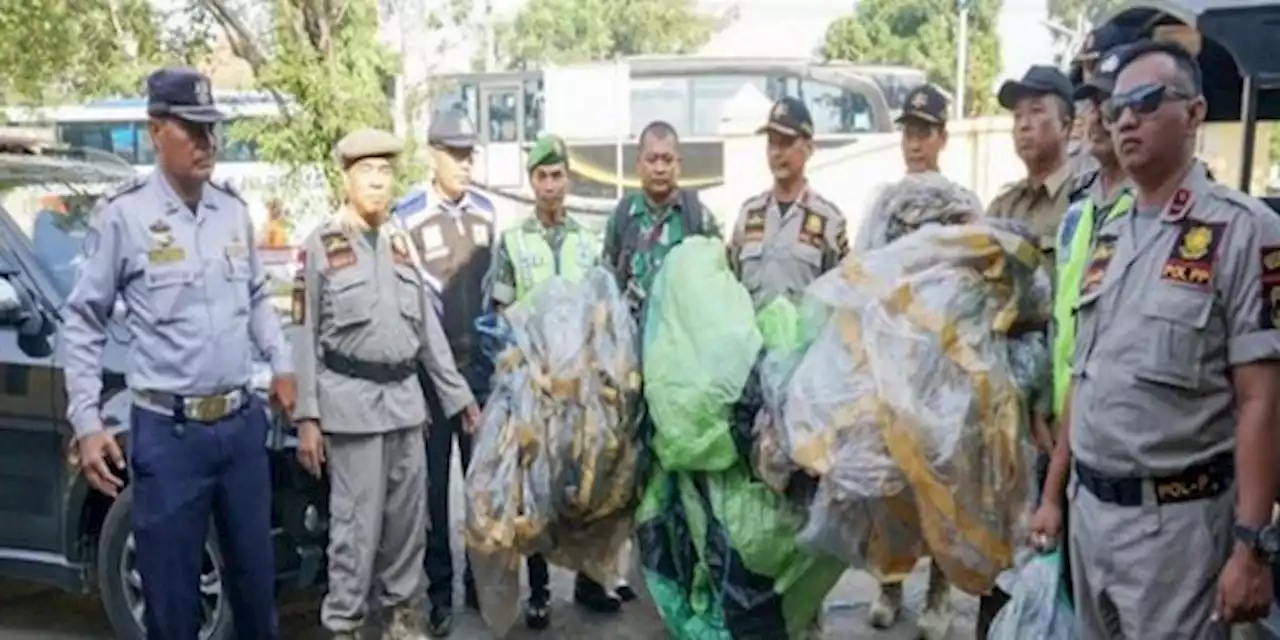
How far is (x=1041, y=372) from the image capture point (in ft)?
11.0

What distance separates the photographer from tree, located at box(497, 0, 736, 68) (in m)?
43.9

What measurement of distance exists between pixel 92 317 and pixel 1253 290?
9.61 ft

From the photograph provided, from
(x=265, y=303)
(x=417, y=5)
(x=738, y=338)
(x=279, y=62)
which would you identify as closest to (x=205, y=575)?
(x=265, y=303)

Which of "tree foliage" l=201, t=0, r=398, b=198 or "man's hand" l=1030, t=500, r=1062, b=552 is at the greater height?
"tree foliage" l=201, t=0, r=398, b=198

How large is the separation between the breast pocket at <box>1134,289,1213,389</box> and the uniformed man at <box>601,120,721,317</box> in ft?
7.23

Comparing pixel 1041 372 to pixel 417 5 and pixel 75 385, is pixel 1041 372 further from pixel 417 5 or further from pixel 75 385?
pixel 417 5

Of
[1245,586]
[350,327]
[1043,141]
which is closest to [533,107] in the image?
[350,327]

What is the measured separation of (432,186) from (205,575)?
1.71m

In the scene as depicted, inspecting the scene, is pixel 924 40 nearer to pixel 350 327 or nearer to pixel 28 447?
pixel 350 327

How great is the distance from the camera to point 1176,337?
2447 millimetres

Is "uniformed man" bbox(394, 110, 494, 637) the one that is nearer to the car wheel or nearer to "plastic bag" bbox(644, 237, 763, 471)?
the car wheel

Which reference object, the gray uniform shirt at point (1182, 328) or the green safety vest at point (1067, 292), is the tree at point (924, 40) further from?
the gray uniform shirt at point (1182, 328)

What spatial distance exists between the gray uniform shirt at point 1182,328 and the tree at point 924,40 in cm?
2583

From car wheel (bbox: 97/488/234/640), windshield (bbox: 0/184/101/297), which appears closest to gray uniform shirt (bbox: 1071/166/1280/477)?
car wheel (bbox: 97/488/234/640)
